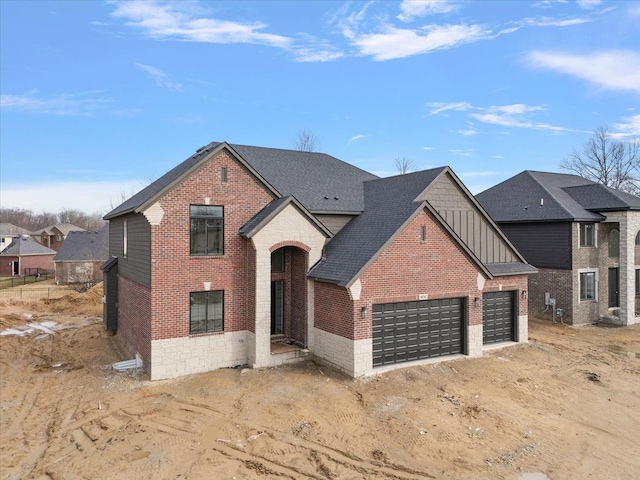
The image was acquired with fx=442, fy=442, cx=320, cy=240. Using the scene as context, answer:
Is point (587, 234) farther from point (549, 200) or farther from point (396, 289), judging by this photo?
point (396, 289)

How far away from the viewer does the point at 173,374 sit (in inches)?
585

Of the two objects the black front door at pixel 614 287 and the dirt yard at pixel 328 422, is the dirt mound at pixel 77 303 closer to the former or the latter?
the dirt yard at pixel 328 422

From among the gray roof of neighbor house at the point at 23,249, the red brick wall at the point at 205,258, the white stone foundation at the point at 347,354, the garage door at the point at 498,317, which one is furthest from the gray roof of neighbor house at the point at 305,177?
the gray roof of neighbor house at the point at 23,249

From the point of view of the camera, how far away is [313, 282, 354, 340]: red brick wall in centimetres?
1472

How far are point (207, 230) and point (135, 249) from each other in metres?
3.45

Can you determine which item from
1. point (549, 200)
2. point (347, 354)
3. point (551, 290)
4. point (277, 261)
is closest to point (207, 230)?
point (277, 261)

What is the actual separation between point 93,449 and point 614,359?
18.7m

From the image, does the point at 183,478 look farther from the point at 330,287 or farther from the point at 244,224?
the point at 244,224

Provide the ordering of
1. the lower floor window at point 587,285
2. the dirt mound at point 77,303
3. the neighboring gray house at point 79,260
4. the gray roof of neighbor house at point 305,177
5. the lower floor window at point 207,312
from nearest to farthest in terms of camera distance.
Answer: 1. the lower floor window at point 207,312
2. the gray roof of neighbor house at point 305,177
3. the lower floor window at point 587,285
4. the dirt mound at point 77,303
5. the neighboring gray house at point 79,260

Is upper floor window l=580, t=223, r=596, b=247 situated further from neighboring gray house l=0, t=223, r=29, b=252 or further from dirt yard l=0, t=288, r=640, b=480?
neighboring gray house l=0, t=223, r=29, b=252

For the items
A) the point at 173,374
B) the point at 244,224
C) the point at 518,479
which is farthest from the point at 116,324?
the point at 518,479

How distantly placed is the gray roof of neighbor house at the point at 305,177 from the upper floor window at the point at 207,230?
2498 mm

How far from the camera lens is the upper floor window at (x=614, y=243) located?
25328mm

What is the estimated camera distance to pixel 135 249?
1702 cm
